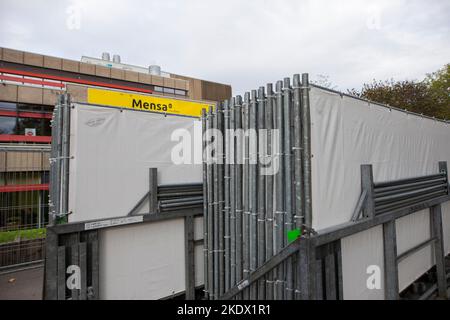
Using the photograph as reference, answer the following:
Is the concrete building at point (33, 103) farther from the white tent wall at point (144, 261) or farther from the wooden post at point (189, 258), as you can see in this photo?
the wooden post at point (189, 258)

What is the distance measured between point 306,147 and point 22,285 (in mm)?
6789

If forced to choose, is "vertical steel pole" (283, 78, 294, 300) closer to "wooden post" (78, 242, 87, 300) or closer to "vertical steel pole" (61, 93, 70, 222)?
"wooden post" (78, 242, 87, 300)

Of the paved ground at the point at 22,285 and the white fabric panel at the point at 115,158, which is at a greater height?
the white fabric panel at the point at 115,158

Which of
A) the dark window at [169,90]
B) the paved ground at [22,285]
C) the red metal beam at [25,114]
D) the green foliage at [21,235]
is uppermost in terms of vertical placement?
the dark window at [169,90]

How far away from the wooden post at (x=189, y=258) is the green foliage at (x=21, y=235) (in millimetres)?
5189

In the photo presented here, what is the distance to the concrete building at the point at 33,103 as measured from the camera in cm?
837

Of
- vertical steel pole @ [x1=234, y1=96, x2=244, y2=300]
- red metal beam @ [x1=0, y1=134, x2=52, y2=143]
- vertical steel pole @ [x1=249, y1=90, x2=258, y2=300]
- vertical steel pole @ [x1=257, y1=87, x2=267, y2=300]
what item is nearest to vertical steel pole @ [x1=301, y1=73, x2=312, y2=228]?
vertical steel pole @ [x1=257, y1=87, x2=267, y2=300]

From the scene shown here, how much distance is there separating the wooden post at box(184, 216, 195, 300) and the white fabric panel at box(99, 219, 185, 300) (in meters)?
0.07

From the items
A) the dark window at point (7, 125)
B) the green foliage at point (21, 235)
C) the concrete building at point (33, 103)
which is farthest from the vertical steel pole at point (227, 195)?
the dark window at point (7, 125)

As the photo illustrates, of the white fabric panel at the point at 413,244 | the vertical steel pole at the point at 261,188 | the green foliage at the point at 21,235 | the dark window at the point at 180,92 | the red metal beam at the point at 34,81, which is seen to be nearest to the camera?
the vertical steel pole at the point at 261,188

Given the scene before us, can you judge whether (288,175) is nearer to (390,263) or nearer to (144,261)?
(390,263)

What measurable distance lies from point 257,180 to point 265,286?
4.16ft

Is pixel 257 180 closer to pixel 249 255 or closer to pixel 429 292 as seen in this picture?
pixel 249 255

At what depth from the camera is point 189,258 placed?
15.2 feet
